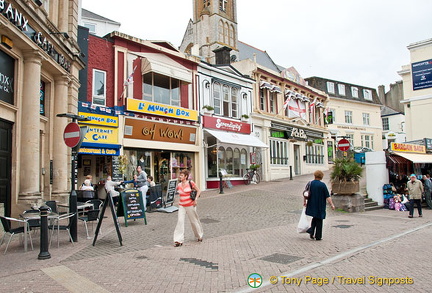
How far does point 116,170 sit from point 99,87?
3.87 meters

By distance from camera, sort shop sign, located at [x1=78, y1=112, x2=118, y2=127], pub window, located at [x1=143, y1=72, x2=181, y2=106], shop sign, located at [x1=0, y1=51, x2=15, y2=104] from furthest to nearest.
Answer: pub window, located at [x1=143, y1=72, x2=181, y2=106] < shop sign, located at [x1=78, y1=112, x2=118, y2=127] < shop sign, located at [x1=0, y1=51, x2=15, y2=104]

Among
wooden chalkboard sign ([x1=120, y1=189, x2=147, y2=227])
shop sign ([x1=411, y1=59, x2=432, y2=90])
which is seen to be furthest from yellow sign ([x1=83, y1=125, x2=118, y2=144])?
shop sign ([x1=411, y1=59, x2=432, y2=90])

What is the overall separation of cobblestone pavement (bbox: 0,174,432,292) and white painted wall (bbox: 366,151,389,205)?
499 centimetres

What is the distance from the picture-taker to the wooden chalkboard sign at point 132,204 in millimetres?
9938

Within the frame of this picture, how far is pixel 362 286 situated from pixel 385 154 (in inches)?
511

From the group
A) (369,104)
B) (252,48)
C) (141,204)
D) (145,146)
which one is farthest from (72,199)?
(369,104)

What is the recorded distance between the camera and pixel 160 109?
1789 centimetres

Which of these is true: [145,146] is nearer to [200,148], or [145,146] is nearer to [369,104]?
[200,148]

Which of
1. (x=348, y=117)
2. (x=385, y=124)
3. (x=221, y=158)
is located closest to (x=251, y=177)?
(x=221, y=158)

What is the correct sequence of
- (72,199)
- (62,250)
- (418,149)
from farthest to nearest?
(418,149)
(72,199)
(62,250)

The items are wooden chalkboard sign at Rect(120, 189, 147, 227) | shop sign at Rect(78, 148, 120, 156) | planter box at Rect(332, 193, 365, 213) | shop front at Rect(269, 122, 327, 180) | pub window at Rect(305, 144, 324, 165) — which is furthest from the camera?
pub window at Rect(305, 144, 324, 165)

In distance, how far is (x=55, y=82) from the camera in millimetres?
12305

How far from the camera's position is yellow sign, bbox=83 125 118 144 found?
1490 centimetres

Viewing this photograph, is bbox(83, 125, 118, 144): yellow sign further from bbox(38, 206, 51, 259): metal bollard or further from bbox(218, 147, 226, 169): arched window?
bbox(38, 206, 51, 259): metal bollard
